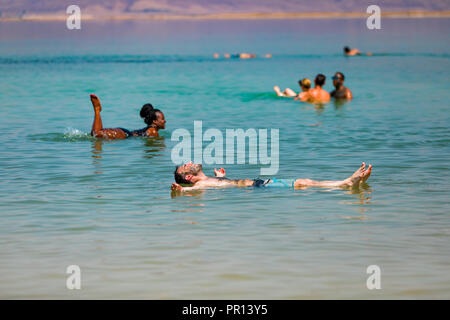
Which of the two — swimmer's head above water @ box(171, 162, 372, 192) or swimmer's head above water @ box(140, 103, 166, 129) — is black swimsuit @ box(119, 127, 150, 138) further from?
swimmer's head above water @ box(171, 162, 372, 192)

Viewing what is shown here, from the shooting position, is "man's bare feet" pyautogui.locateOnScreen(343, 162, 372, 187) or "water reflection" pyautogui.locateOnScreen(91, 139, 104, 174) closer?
"man's bare feet" pyautogui.locateOnScreen(343, 162, 372, 187)

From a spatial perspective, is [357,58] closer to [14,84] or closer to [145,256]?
[14,84]

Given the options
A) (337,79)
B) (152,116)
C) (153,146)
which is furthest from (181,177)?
(337,79)

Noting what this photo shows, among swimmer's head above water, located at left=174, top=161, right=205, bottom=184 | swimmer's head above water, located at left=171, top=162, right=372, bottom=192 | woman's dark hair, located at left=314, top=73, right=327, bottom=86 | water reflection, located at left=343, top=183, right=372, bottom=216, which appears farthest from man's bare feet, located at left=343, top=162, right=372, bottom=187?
woman's dark hair, located at left=314, top=73, right=327, bottom=86

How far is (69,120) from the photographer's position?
91.7 ft

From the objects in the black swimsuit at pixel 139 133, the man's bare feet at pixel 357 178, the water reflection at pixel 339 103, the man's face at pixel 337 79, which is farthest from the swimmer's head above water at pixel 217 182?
the man's face at pixel 337 79

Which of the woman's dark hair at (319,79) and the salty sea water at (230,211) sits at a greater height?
the woman's dark hair at (319,79)

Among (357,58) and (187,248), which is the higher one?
(357,58)

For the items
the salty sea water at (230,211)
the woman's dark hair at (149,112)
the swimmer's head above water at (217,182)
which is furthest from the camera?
the woman's dark hair at (149,112)

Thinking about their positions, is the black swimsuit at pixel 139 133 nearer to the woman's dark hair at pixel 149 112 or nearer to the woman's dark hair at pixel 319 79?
the woman's dark hair at pixel 149 112

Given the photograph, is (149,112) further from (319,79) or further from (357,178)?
(319,79)

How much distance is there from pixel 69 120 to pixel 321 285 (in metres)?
19.2
